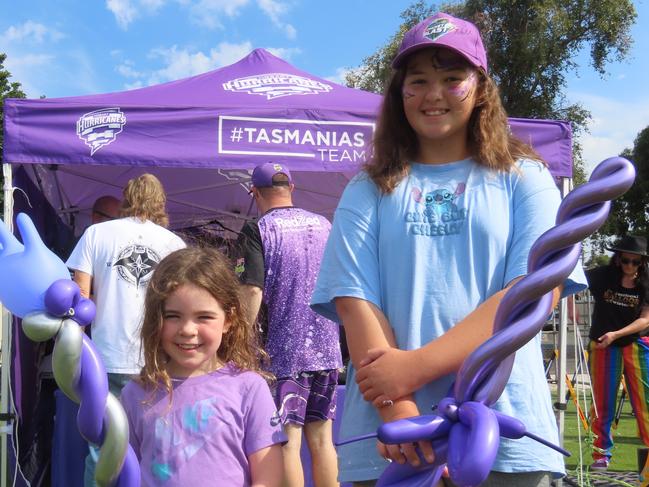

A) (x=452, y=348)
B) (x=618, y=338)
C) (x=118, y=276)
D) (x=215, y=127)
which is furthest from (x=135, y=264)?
(x=618, y=338)

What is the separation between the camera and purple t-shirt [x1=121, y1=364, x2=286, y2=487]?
76.6 inches

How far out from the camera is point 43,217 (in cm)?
541

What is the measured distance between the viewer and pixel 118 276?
12.9ft

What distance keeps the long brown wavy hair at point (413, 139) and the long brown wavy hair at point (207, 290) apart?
2.01 ft

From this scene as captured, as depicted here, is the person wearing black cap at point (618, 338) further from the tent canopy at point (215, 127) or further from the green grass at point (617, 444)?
the tent canopy at point (215, 127)

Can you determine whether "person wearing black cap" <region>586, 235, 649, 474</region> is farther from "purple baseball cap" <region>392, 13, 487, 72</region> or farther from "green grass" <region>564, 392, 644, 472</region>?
"purple baseball cap" <region>392, 13, 487, 72</region>

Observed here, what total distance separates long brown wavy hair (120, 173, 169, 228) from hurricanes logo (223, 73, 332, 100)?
3.48 feet

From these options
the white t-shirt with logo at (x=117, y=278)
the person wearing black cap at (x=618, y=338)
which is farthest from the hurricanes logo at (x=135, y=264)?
the person wearing black cap at (x=618, y=338)

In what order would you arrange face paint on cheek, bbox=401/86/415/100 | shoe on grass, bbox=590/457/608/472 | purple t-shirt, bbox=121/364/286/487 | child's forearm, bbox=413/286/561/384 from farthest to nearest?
shoe on grass, bbox=590/457/608/472 → purple t-shirt, bbox=121/364/286/487 → face paint on cheek, bbox=401/86/415/100 → child's forearm, bbox=413/286/561/384

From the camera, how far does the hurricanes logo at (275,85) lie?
4.94 meters

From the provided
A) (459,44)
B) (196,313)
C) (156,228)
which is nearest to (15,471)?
(156,228)

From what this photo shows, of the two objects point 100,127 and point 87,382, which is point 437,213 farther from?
point 100,127

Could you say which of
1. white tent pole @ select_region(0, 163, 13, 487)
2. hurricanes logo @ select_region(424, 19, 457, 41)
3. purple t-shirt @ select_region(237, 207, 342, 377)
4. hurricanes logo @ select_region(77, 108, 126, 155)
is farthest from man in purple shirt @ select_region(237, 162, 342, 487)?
hurricanes logo @ select_region(424, 19, 457, 41)

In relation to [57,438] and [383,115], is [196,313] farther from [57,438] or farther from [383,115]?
[57,438]
